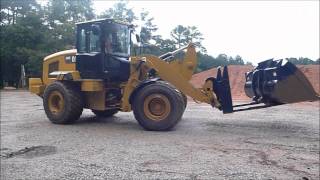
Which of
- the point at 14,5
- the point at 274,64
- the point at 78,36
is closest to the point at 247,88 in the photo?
the point at 274,64

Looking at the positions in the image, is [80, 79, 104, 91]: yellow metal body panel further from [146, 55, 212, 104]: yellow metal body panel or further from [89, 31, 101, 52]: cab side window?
[146, 55, 212, 104]: yellow metal body panel

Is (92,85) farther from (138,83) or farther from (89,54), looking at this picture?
(138,83)

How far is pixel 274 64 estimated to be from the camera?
9.97 metres

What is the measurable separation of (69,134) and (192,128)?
2842mm

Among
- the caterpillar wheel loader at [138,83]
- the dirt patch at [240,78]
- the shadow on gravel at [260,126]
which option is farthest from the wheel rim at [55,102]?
the dirt patch at [240,78]

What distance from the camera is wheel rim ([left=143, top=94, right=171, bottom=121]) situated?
986 cm

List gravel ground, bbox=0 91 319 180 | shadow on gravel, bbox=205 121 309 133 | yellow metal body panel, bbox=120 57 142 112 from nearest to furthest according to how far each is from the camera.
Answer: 1. gravel ground, bbox=0 91 319 180
2. shadow on gravel, bbox=205 121 309 133
3. yellow metal body panel, bbox=120 57 142 112

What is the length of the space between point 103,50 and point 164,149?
4110 mm

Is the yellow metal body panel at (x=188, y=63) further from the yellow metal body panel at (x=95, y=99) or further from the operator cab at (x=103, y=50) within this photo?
the yellow metal body panel at (x=95, y=99)

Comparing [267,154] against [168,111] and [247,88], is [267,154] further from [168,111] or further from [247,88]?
[247,88]

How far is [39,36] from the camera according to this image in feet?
116

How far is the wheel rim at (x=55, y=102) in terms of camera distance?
11.3 metres

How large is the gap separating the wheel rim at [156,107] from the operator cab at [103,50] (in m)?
1.31

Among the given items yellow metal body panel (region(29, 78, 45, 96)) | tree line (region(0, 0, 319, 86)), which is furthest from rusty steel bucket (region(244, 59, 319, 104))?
tree line (region(0, 0, 319, 86))
